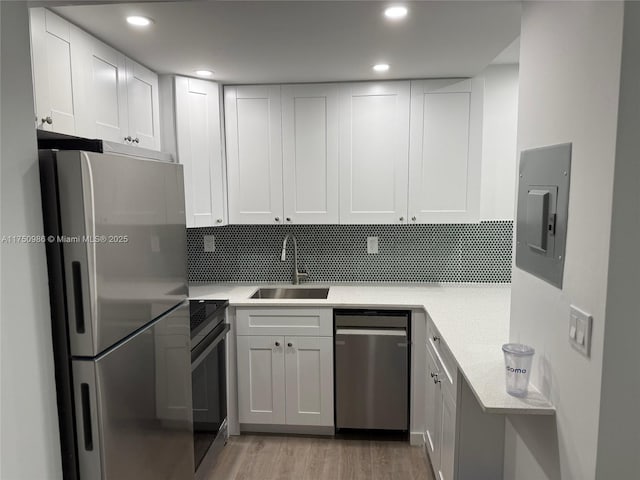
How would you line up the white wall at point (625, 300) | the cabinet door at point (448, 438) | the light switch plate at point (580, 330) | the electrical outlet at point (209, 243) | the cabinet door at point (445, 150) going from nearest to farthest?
1. the white wall at point (625, 300)
2. the light switch plate at point (580, 330)
3. the cabinet door at point (448, 438)
4. the cabinet door at point (445, 150)
5. the electrical outlet at point (209, 243)

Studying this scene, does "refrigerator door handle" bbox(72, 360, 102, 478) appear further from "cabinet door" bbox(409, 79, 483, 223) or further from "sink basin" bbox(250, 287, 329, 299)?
"cabinet door" bbox(409, 79, 483, 223)

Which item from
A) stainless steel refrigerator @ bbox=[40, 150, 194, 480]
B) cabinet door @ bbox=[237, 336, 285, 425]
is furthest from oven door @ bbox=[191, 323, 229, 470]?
stainless steel refrigerator @ bbox=[40, 150, 194, 480]

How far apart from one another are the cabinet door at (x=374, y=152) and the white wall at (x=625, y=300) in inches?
75.1

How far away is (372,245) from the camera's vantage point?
3236mm

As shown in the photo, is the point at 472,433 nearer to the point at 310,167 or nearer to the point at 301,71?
the point at 310,167

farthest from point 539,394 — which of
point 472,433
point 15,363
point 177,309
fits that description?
point 15,363

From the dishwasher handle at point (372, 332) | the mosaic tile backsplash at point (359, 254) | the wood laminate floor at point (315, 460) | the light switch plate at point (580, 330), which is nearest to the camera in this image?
the light switch plate at point (580, 330)

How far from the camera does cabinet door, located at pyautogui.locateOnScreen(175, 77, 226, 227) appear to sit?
2.71m

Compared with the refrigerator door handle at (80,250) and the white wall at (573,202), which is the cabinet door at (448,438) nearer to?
the white wall at (573,202)

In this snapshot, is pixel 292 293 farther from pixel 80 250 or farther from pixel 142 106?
pixel 80 250

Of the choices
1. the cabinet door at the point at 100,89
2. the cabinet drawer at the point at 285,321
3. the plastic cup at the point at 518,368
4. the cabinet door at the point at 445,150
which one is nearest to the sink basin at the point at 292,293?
the cabinet drawer at the point at 285,321

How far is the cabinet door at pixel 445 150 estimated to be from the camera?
2.79m

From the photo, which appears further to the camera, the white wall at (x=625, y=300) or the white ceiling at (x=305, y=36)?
the white ceiling at (x=305, y=36)

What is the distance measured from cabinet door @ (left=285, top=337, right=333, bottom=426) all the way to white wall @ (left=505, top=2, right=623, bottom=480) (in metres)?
1.36
